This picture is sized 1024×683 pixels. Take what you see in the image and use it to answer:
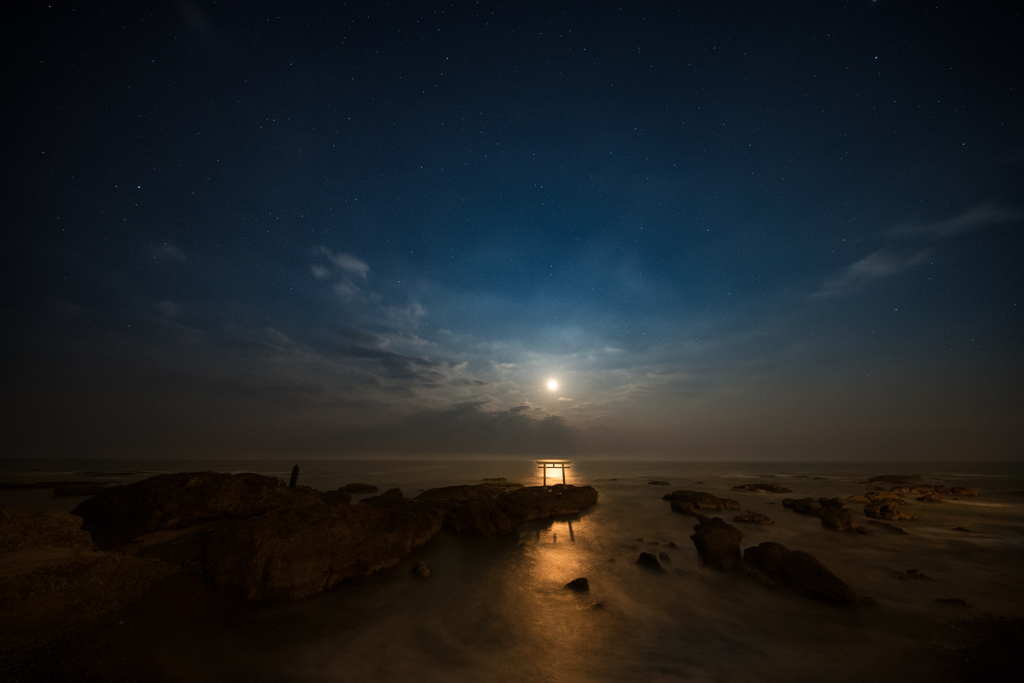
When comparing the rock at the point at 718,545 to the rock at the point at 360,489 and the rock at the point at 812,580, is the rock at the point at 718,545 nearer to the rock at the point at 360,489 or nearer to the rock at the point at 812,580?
the rock at the point at 812,580

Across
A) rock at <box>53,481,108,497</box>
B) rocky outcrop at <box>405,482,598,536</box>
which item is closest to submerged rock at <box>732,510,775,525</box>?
rocky outcrop at <box>405,482,598,536</box>

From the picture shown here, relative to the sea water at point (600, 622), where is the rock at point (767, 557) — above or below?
above

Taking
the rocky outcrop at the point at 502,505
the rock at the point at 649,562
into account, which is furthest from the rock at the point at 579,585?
the rocky outcrop at the point at 502,505

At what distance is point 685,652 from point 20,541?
1839cm

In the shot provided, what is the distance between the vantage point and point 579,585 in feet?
42.8

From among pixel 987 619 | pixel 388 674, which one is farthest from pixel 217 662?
pixel 987 619

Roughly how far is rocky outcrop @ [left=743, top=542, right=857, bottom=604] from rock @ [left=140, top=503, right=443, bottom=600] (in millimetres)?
14021

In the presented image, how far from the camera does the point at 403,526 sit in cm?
1541

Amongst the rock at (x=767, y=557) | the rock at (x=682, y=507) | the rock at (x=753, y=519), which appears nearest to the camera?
the rock at (x=767, y=557)

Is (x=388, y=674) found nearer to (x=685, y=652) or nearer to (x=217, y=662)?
(x=217, y=662)

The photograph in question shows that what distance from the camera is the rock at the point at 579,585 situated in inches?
509

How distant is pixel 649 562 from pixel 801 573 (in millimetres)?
5125

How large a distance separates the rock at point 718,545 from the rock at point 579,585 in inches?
223

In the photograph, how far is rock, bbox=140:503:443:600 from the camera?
1089cm
